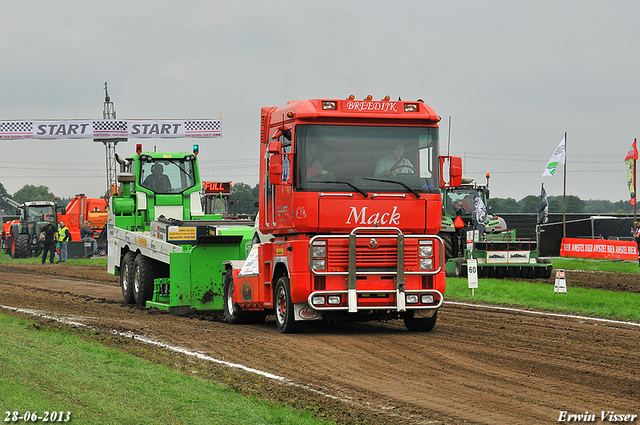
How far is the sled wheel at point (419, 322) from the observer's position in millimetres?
12203

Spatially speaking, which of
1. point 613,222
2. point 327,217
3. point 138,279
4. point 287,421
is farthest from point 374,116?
point 613,222

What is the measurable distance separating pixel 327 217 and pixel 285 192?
74 cm

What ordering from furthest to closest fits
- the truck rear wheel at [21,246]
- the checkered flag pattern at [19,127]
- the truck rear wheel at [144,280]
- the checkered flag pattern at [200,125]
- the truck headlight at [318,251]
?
the checkered flag pattern at [200,125] → the checkered flag pattern at [19,127] → the truck rear wheel at [21,246] → the truck rear wheel at [144,280] → the truck headlight at [318,251]

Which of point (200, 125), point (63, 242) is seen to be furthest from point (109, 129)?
point (63, 242)

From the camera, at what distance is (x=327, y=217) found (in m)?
11.1

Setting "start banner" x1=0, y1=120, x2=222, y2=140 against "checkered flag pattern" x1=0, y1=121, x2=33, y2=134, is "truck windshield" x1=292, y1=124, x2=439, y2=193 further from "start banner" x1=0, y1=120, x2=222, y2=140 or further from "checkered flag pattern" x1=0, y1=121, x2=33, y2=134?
"checkered flag pattern" x1=0, y1=121, x2=33, y2=134

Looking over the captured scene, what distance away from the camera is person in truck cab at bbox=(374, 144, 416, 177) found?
11422 mm

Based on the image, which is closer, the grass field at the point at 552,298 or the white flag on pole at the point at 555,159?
the grass field at the point at 552,298

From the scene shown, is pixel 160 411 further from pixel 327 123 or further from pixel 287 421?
pixel 327 123

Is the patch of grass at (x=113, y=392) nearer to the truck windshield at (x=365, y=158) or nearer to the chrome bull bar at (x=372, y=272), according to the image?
the chrome bull bar at (x=372, y=272)

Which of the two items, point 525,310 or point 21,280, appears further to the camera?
point 21,280

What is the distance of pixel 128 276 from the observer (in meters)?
17.6

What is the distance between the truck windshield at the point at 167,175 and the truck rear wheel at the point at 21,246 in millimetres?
24404

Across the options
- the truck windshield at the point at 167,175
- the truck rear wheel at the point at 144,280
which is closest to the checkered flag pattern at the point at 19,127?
the truck windshield at the point at 167,175
